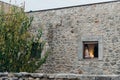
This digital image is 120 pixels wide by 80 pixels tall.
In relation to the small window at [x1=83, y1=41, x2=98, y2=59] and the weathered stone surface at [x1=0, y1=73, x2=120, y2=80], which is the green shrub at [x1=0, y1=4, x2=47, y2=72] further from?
the weathered stone surface at [x1=0, y1=73, x2=120, y2=80]

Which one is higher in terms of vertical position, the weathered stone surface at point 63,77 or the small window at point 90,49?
the small window at point 90,49

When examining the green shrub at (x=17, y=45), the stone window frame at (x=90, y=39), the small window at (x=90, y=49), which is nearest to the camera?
the green shrub at (x=17, y=45)

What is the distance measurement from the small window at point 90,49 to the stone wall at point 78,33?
9.0 inches

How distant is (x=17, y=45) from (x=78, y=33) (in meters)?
2.66

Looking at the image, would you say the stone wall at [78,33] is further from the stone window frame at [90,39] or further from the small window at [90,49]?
the small window at [90,49]

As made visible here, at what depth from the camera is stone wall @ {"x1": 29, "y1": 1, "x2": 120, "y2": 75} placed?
13352 mm

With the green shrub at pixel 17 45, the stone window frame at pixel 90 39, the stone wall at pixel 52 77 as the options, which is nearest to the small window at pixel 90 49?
the stone window frame at pixel 90 39

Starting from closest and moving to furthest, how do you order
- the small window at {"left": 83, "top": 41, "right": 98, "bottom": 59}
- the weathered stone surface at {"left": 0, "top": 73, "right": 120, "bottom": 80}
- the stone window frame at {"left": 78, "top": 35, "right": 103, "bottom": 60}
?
1. the weathered stone surface at {"left": 0, "top": 73, "right": 120, "bottom": 80}
2. the stone window frame at {"left": 78, "top": 35, "right": 103, "bottom": 60}
3. the small window at {"left": 83, "top": 41, "right": 98, "bottom": 59}

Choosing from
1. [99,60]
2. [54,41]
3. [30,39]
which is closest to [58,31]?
[54,41]

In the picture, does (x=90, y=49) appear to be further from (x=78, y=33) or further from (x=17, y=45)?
(x=17, y=45)

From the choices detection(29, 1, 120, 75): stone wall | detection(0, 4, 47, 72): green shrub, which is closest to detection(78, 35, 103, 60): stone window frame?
detection(29, 1, 120, 75): stone wall

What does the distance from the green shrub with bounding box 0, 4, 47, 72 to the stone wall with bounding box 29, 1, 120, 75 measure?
0.94 m

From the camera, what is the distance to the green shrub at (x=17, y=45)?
13281 millimetres

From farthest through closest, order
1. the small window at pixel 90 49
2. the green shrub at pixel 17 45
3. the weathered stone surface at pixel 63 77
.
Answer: the small window at pixel 90 49, the green shrub at pixel 17 45, the weathered stone surface at pixel 63 77
